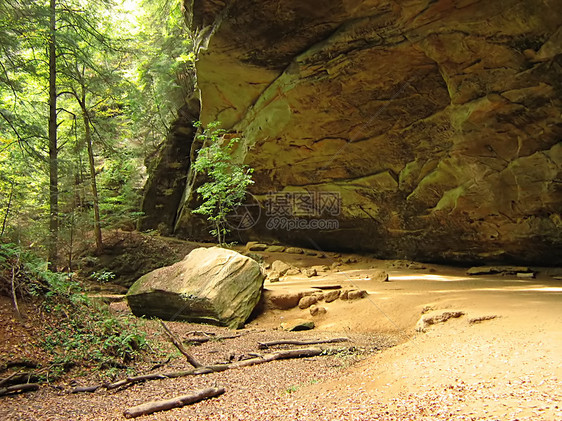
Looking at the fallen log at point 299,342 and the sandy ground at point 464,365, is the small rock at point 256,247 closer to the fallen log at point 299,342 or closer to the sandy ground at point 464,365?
the sandy ground at point 464,365

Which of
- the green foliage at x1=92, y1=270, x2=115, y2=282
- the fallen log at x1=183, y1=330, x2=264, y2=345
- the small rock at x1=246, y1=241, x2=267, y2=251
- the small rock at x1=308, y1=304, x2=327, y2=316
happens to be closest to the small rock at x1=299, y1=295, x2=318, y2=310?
the small rock at x1=308, y1=304, x2=327, y2=316

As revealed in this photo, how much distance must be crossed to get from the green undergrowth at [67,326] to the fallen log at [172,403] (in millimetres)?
1423

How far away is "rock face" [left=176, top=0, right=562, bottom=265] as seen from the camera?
28.9 ft

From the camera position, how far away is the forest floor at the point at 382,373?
254 centimetres

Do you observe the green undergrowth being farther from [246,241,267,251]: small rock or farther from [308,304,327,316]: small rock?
[246,241,267,251]: small rock

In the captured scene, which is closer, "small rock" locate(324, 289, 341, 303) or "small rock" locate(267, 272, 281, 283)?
"small rock" locate(324, 289, 341, 303)

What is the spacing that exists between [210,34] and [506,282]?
11883 millimetres

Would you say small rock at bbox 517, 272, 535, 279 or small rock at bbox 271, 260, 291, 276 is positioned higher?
small rock at bbox 517, 272, 535, 279

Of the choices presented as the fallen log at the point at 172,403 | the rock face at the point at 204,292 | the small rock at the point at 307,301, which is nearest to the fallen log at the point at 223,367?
the fallen log at the point at 172,403

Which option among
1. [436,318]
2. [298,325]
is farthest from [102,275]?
[436,318]

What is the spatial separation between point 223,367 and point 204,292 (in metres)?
3.14

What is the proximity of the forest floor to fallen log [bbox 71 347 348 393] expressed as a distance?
105 millimetres

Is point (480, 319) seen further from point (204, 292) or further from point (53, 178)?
point (53, 178)

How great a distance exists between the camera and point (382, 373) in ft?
11.3
